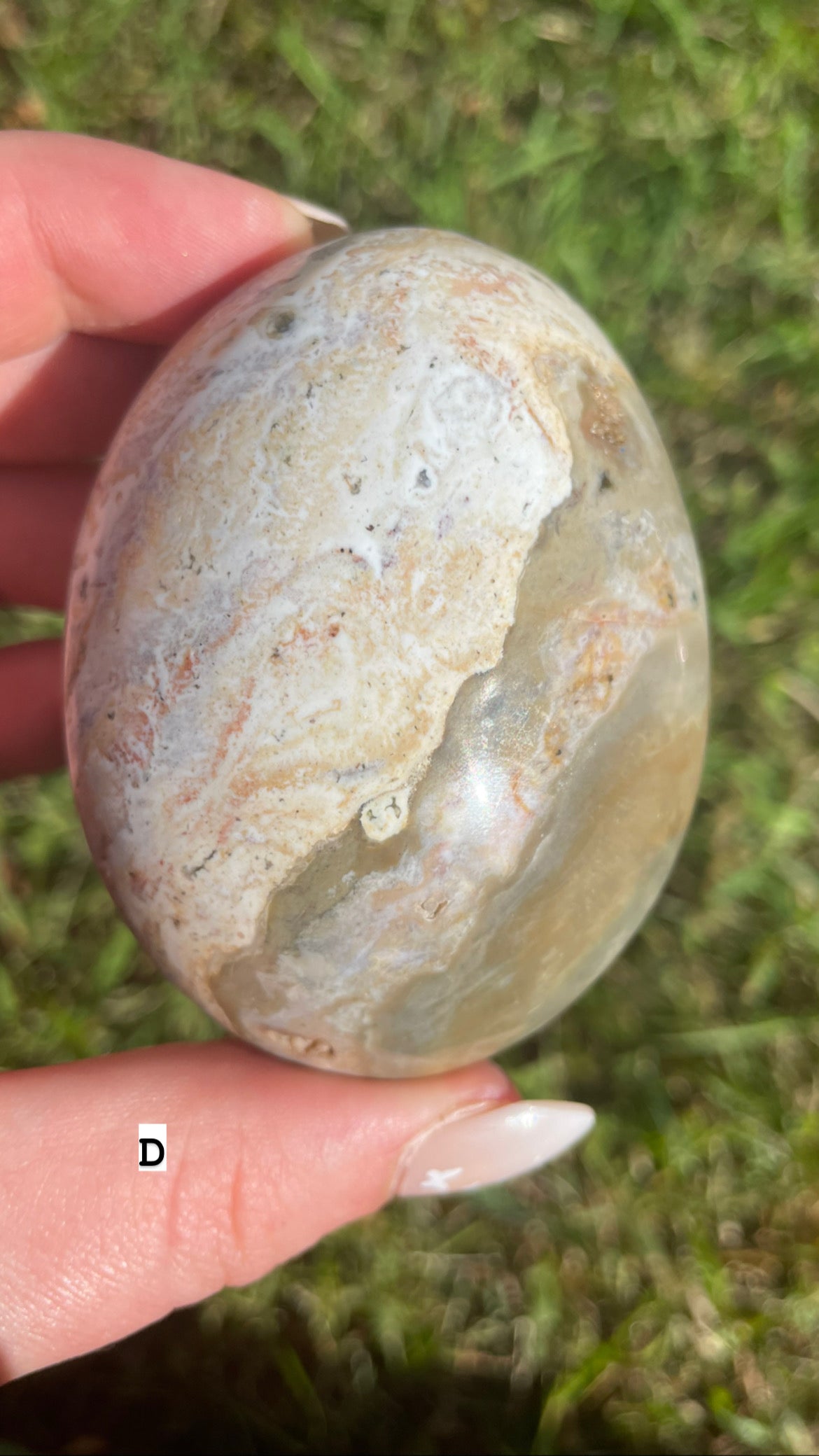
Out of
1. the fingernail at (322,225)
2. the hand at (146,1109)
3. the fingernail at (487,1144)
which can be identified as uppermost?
the fingernail at (322,225)

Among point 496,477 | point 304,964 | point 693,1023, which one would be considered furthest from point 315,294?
point 693,1023

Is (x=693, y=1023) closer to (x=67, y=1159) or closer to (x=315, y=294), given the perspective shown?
(x=67, y=1159)

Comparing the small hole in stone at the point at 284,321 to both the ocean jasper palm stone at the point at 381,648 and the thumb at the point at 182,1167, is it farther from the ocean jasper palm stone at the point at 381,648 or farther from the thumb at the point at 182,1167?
the thumb at the point at 182,1167

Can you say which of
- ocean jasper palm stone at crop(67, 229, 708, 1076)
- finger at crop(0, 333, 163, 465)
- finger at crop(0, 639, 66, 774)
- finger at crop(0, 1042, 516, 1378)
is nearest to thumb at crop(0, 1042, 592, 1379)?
finger at crop(0, 1042, 516, 1378)

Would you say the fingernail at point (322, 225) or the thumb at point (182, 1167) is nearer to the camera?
the thumb at point (182, 1167)

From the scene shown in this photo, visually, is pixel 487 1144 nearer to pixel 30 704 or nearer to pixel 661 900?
pixel 661 900

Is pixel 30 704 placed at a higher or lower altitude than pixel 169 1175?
higher

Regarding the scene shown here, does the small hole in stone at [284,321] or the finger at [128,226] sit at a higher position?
the finger at [128,226]

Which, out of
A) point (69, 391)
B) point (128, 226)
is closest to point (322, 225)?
point (128, 226)

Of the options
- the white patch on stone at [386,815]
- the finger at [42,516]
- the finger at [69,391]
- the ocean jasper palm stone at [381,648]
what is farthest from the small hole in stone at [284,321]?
the finger at [42,516]
